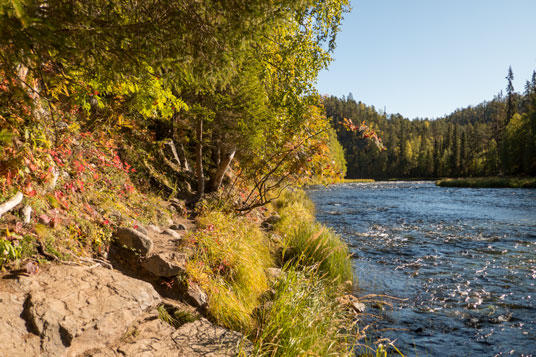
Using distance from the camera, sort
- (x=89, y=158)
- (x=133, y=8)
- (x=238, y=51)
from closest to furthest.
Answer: (x=133, y=8)
(x=238, y=51)
(x=89, y=158)

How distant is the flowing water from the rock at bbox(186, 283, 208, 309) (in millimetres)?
2538

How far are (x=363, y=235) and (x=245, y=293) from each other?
8614 millimetres

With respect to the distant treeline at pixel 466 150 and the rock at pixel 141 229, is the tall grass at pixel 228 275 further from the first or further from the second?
the distant treeline at pixel 466 150

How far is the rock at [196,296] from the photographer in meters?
4.19

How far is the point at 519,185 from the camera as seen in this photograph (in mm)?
38781

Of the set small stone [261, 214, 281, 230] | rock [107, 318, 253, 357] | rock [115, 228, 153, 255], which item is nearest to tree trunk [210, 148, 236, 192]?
small stone [261, 214, 281, 230]

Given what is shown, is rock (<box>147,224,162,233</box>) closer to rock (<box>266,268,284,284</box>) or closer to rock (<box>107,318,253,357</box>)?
rock (<box>266,268,284,284</box>)

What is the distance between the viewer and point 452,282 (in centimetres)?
746

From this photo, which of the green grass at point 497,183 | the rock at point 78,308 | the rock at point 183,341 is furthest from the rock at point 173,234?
the green grass at point 497,183

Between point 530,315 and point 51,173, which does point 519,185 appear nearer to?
point 530,315

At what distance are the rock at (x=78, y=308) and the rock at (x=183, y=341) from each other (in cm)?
15

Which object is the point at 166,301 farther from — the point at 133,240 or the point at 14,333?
the point at 14,333

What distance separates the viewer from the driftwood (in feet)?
10.6

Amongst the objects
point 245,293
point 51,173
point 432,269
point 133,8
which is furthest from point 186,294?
point 432,269
